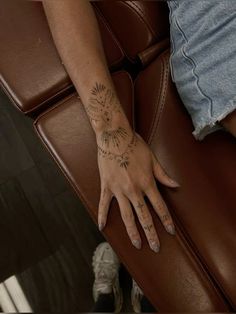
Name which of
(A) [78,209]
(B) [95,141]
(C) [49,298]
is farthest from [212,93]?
(C) [49,298]

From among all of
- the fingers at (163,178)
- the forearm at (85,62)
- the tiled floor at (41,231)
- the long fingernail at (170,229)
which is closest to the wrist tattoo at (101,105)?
the forearm at (85,62)

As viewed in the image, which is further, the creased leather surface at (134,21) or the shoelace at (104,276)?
the shoelace at (104,276)

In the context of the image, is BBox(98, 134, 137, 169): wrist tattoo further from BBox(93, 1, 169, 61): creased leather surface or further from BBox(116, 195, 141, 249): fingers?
BBox(93, 1, 169, 61): creased leather surface

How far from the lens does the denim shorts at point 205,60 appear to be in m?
0.76

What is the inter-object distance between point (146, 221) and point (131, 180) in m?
0.09

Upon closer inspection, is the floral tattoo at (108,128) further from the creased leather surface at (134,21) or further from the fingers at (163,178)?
the creased leather surface at (134,21)

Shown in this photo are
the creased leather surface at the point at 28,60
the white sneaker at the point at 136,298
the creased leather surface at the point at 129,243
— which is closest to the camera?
the creased leather surface at the point at 129,243

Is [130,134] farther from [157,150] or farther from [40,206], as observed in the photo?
[40,206]

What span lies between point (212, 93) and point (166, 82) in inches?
5.7

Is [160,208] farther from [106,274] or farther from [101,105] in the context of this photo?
[106,274]

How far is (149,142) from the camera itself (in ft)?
2.70

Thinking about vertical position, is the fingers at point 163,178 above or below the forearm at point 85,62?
below

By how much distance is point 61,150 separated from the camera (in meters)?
0.78

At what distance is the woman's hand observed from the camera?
2.41 ft
